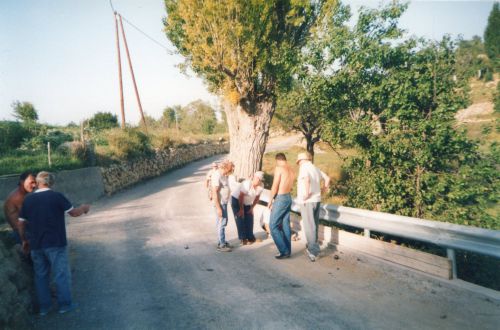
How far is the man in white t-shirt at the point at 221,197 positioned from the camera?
6.78 meters

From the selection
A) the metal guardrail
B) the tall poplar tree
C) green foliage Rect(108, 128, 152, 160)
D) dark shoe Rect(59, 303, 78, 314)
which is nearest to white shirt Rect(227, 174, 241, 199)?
the metal guardrail

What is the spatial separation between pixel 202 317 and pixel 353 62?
273 inches

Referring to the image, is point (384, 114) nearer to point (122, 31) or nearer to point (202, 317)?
point (202, 317)

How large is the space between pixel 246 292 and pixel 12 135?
17.2 metres

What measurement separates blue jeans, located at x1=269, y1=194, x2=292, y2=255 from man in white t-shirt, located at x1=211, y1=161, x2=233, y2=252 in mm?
1136

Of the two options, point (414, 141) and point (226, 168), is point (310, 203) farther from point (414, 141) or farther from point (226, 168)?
point (414, 141)

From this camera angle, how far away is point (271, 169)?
26.1m

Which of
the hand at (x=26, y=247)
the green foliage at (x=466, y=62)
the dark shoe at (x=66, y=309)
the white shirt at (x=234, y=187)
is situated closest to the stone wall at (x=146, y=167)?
the white shirt at (x=234, y=187)

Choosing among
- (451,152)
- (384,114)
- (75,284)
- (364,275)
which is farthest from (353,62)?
(75,284)

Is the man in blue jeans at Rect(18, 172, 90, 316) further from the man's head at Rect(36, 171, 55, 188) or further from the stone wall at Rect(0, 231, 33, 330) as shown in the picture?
the stone wall at Rect(0, 231, 33, 330)

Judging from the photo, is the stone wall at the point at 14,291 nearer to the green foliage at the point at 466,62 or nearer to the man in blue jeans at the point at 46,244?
the man in blue jeans at the point at 46,244

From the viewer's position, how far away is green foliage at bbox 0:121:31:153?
52.9ft

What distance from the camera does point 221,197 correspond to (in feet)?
22.9

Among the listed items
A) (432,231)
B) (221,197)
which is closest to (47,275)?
(221,197)
